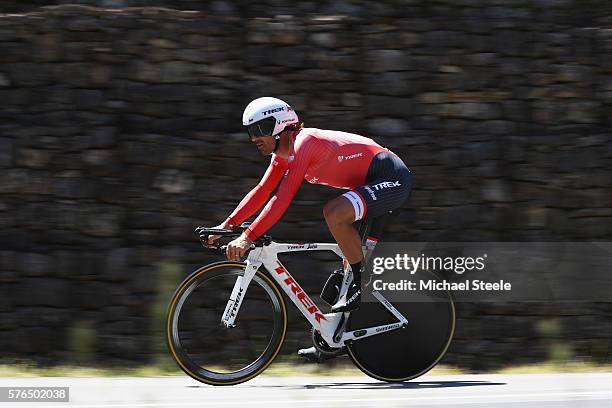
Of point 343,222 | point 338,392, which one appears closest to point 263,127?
point 343,222

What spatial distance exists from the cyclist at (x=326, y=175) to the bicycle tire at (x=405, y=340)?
0.27 metres

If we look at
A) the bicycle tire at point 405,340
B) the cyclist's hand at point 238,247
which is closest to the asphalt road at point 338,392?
the bicycle tire at point 405,340

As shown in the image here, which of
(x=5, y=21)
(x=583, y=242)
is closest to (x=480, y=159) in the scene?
(x=583, y=242)

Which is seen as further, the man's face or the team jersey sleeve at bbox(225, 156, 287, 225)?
the team jersey sleeve at bbox(225, 156, 287, 225)

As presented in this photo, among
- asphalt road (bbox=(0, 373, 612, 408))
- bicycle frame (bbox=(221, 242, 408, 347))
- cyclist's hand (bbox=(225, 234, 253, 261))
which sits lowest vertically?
asphalt road (bbox=(0, 373, 612, 408))

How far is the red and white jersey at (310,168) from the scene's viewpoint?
6367mm

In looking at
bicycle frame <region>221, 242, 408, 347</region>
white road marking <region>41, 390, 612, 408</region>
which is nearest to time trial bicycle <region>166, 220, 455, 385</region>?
bicycle frame <region>221, 242, 408, 347</region>

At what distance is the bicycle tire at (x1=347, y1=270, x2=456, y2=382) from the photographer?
6.98 meters

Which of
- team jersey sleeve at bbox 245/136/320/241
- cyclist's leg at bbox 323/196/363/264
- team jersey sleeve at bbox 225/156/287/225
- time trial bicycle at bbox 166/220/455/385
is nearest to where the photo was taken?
team jersey sleeve at bbox 245/136/320/241

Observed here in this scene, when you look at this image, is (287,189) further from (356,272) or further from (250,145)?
(250,145)

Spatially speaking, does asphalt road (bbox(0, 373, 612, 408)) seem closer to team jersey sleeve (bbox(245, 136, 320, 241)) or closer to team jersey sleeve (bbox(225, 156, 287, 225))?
team jersey sleeve (bbox(245, 136, 320, 241))

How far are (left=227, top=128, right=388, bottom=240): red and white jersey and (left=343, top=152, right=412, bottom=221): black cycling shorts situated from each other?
0.07 metres

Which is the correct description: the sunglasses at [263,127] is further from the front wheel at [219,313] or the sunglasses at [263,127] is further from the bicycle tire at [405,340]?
the bicycle tire at [405,340]

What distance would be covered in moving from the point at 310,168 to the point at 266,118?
45cm
